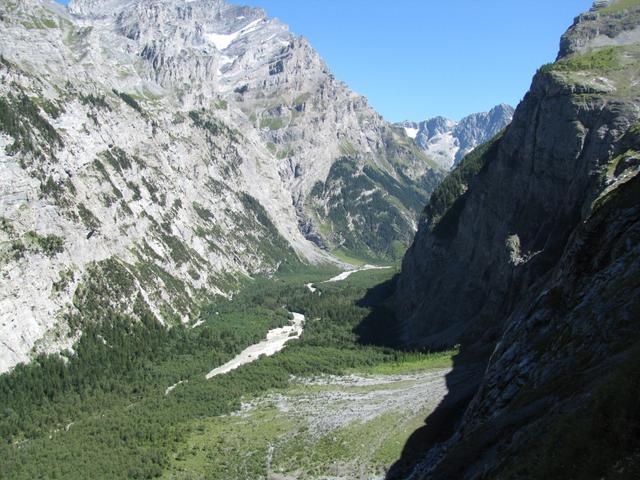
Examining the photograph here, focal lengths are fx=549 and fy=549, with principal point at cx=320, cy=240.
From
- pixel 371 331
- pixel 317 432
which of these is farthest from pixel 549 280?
pixel 371 331

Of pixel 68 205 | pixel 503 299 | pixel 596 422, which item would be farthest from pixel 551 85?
pixel 68 205

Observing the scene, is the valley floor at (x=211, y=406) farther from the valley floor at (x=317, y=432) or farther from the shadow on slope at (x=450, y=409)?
the shadow on slope at (x=450, y=409)

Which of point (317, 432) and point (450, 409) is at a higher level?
point (450, 409)

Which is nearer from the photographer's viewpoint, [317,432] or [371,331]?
[317,432]

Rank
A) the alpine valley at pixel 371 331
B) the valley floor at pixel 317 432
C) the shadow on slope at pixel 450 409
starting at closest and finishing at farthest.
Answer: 1. the alpine valley at pixel 371 331
2. the shadow on slope at pixel 450 409
3. the valley floor at pixel 317 432

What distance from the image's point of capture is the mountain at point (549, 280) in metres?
26.5

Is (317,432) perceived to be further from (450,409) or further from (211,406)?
(211,406)

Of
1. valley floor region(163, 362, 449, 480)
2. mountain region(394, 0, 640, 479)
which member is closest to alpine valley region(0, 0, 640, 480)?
mountain region(394, 0, 640, 479)

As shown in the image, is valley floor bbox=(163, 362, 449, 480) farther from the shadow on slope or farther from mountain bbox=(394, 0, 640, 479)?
mountain bbox=(394, 0, 640, 479)

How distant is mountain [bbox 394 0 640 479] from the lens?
87.0 ft

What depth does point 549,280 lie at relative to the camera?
2591 inches

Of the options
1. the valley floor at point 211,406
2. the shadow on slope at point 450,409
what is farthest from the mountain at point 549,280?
the valley floor at point 211,406

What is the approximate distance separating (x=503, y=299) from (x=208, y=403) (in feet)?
191

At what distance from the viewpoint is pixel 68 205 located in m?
153
